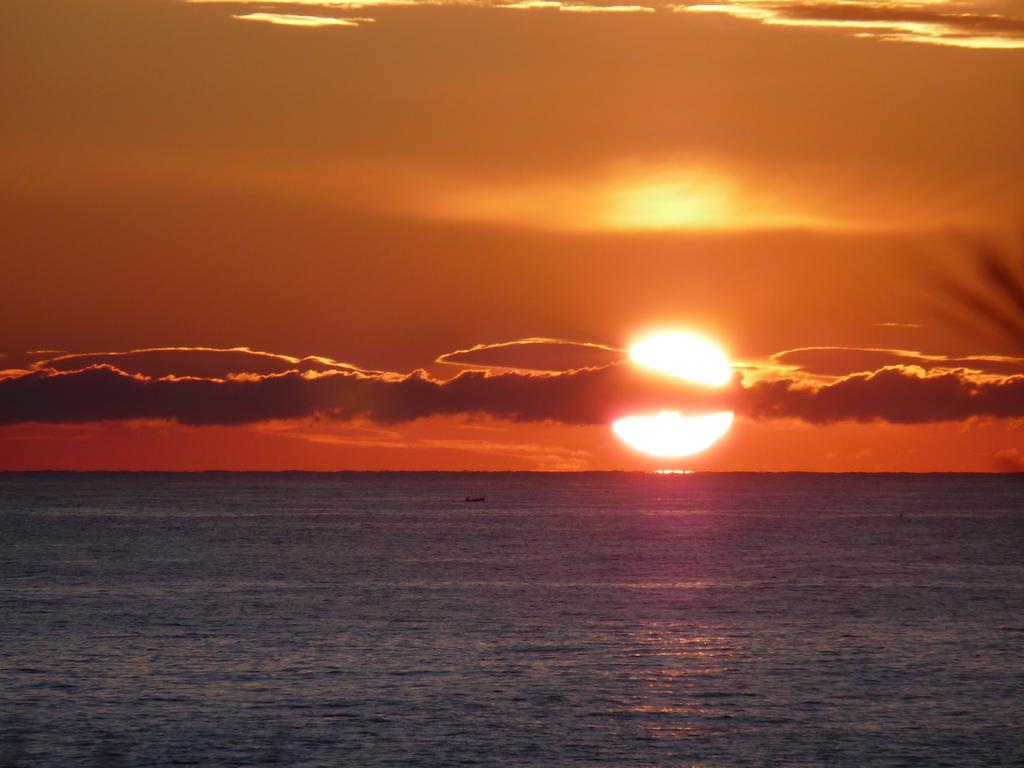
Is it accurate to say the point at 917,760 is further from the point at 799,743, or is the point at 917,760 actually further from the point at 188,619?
the point at 188,619

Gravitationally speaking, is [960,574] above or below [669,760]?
above

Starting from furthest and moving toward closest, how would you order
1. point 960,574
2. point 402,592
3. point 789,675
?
point 960,574, point 402,592, point 789,675

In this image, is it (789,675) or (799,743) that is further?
(789,675)

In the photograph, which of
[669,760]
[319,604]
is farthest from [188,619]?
[669,760]

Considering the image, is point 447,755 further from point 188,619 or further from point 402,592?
point 402,592

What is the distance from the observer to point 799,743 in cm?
5856

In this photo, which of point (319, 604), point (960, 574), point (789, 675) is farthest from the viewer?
point (960, 574)

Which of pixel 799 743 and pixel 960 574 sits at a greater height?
pixel 960 574

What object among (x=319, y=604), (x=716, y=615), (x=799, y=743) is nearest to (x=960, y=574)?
(x=716, y=615)

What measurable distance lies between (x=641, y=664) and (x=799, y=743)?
63.6 feet

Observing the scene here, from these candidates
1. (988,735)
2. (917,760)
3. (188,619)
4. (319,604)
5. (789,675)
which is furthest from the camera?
(319,604)

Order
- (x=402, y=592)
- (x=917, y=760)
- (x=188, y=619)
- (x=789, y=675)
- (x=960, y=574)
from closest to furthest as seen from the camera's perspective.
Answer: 1. (x=917, y=760)
2. (x=789, y=675)
3. (x=188, y=619)
4. (x=402, y=592)
5. (x=960, y=574)

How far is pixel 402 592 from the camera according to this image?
385 feet

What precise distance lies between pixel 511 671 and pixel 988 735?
24500mm
